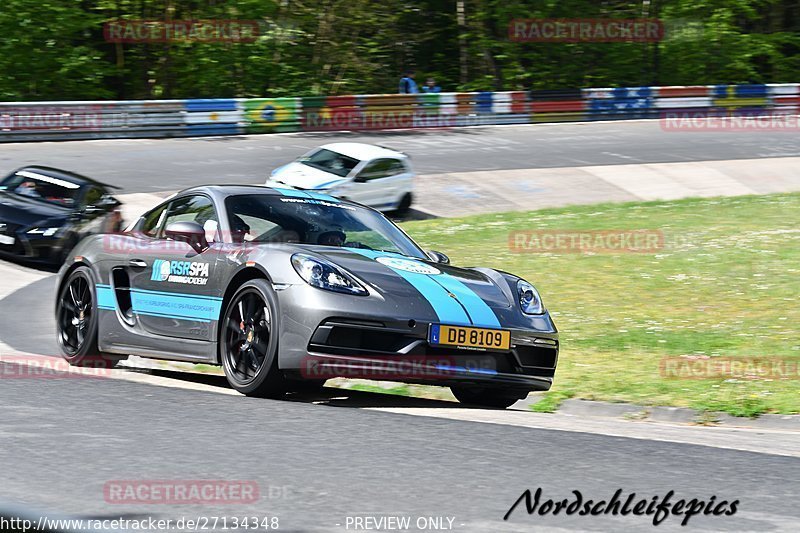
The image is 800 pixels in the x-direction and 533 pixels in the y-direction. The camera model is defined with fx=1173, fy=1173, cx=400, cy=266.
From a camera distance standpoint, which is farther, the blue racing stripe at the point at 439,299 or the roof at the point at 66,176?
the roof at the point at 66,176

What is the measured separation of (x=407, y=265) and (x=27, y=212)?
1016 centimetres

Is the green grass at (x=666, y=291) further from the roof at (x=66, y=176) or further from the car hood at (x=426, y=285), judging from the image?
the roof at (x=66, y=176)

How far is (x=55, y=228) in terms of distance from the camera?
626 inches

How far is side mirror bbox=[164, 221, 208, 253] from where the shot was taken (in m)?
7.47

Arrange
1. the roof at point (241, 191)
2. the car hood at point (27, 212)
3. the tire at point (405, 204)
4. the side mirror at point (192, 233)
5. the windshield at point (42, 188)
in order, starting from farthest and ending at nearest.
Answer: the tire at point (405, 204)
the windshield at point (42, 188)
the car hood at point (27, 212)
the roof at point (241, 191)
the side mirror at point (192, 233)

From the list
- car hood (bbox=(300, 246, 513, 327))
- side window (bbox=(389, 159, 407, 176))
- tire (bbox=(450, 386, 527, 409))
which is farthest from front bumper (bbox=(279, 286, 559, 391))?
side window (bbox=(389, 159, 407, 176))

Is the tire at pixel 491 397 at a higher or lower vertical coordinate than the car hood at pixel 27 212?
higher

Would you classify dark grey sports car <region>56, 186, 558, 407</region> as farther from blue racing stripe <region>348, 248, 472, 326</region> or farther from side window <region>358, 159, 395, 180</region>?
side window <region>358, 159, 395, 180</region>

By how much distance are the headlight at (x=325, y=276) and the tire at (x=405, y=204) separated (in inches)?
639

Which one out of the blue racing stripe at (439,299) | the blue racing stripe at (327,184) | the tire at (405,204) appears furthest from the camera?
the tire at (405,204)

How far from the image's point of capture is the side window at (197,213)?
7750 millimetres

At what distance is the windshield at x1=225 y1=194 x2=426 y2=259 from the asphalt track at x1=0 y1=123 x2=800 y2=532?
3.37 ft

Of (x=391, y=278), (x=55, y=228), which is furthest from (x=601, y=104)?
(x=391, y=278)

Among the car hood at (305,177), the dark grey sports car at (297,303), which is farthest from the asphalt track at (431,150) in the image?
the dark grey sports car at (297,303)
